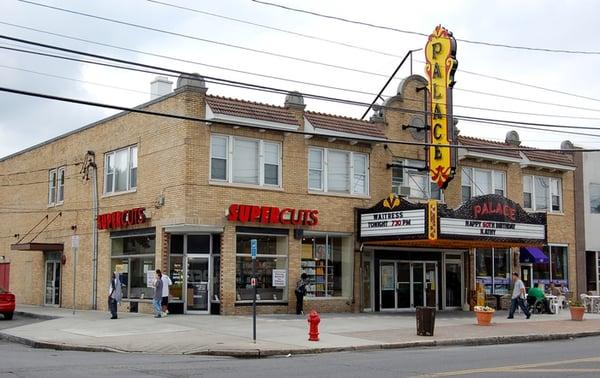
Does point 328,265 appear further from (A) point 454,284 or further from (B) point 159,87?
(B) point 159,87

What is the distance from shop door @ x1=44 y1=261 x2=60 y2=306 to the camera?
32844 millimetres

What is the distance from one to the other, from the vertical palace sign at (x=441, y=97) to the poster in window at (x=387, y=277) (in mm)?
4112

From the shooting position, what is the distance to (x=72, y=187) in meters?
31.8

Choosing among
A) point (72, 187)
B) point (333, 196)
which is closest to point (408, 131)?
point (333, 196)

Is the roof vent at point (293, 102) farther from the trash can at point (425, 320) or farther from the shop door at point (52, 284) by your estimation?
the shop door at point (52, 284)

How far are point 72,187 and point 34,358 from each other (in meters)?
→ 17.8

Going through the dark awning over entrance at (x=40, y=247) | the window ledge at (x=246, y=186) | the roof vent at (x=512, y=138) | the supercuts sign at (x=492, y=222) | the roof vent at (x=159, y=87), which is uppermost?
the roof vent at (x=159, y=87)

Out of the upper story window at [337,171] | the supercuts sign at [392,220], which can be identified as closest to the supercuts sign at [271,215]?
the upper story window at [337,171]

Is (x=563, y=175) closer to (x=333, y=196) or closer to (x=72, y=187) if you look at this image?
(x=333, y=196)

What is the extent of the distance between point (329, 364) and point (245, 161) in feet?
42.2

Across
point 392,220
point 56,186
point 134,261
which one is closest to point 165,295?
point 134,261

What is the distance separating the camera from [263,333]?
1997 cm

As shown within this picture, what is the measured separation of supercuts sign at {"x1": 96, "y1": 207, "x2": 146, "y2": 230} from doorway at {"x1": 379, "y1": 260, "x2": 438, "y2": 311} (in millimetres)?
10055

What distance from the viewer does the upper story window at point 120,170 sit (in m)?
27.8
